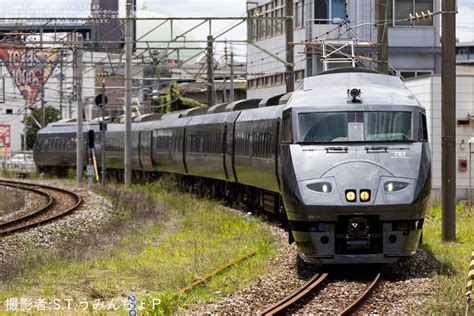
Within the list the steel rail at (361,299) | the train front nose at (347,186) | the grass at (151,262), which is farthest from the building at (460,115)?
the steel rail at (361,299)

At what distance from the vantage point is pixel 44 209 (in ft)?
93.8

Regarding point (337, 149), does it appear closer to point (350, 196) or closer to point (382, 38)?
point (350, 196)

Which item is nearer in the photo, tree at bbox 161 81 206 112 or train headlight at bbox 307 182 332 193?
train headlight at bbox 307 182 332 193

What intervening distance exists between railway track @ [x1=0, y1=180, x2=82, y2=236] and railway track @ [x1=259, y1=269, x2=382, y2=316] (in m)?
8.88

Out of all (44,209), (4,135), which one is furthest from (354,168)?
(4,135)

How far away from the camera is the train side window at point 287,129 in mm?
15977

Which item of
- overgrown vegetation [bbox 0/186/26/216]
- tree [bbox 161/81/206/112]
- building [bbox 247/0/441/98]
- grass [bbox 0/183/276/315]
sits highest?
building [bbox 247/0/441/98]

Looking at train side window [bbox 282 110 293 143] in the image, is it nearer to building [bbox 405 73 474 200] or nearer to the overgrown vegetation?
the overgrown vegetation

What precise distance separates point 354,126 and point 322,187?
4.34ft

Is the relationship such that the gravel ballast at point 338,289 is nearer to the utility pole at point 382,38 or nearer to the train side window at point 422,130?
the train side window at point 422,130

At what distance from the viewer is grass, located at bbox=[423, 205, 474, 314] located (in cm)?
1249

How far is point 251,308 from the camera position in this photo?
1275cm

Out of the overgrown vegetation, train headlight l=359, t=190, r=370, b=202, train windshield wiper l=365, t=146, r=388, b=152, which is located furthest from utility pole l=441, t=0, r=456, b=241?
the overgrown vegetation

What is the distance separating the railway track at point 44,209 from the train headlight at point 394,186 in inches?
376
